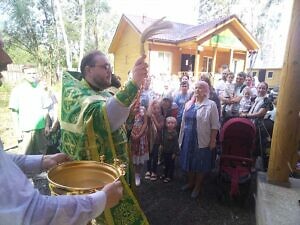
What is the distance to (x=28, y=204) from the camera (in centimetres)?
101

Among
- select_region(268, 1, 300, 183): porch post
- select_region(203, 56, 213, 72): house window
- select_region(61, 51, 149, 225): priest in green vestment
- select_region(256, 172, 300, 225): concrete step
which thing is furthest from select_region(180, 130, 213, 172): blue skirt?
select_region(203, 56, 213, 72): house window

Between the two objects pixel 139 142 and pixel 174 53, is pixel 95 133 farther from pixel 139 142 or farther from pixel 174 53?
pixel 174 53

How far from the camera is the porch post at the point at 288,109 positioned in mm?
3107

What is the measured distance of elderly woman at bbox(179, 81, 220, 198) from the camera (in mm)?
4328

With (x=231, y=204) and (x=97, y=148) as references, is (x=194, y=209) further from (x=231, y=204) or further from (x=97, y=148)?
(x=97, y=148)

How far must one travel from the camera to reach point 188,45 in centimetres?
1892

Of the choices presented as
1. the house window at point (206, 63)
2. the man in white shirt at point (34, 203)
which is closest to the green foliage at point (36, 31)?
the house window at point (206, 63)

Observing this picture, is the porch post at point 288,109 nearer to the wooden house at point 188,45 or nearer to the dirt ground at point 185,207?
the dirt ground at point 185,207

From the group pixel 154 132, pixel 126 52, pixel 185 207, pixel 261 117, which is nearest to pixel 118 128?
pixel 185 207

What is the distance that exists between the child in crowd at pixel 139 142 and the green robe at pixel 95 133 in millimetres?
2613

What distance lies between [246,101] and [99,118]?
4.43 m

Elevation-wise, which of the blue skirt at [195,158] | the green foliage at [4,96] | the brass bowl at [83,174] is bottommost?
the green foliage at [4,96]

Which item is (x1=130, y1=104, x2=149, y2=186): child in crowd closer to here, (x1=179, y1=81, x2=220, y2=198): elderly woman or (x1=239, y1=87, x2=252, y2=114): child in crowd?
(x1=179, y1=81, x2=220, y2=198): elderly woman

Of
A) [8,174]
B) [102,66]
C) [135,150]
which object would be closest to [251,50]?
[135,150]
